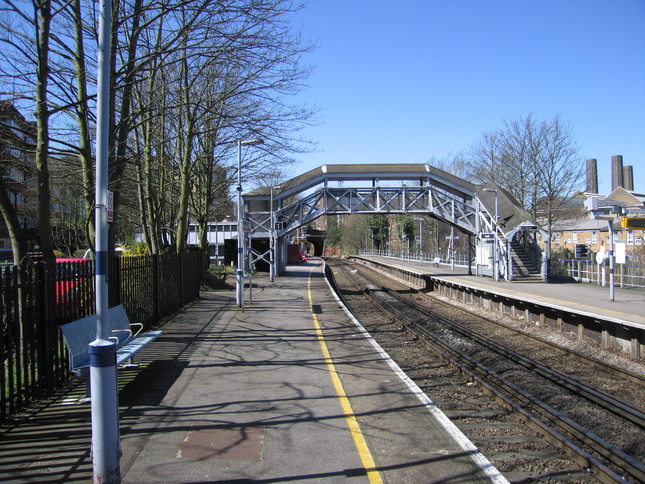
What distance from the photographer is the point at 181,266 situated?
1527cm

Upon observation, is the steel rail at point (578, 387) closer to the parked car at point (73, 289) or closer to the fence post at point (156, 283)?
the parked car at point (73, 289)

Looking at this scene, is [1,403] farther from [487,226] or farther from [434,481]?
[487,226]

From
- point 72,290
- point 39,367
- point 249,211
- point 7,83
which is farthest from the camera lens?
point 249,211

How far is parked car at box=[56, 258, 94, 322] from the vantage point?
6.86 metres

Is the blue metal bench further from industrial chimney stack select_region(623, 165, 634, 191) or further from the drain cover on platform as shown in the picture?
industrial chimney stack select_region(623, 165, 634, 191)

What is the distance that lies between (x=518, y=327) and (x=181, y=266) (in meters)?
10.5

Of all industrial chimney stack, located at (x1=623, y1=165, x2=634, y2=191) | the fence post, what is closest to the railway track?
the fence post

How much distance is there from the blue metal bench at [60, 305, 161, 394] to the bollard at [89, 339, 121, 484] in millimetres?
1640

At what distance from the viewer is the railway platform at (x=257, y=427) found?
14.3 ft

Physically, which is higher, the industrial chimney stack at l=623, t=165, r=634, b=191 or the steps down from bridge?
the industrial chimney stack at l=623, t=165, r=634, b=191

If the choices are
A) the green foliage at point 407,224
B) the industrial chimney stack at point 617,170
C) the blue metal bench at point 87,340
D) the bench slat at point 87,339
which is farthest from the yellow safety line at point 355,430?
the industrial chimney stack at point 617,170

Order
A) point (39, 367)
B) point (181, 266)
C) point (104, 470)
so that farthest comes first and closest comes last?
point (181, 266) → point (39, 367) → point (104, 470)

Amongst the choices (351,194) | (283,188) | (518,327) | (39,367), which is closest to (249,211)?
(283,188)

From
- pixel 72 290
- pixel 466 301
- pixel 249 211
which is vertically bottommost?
pixel 466 301
